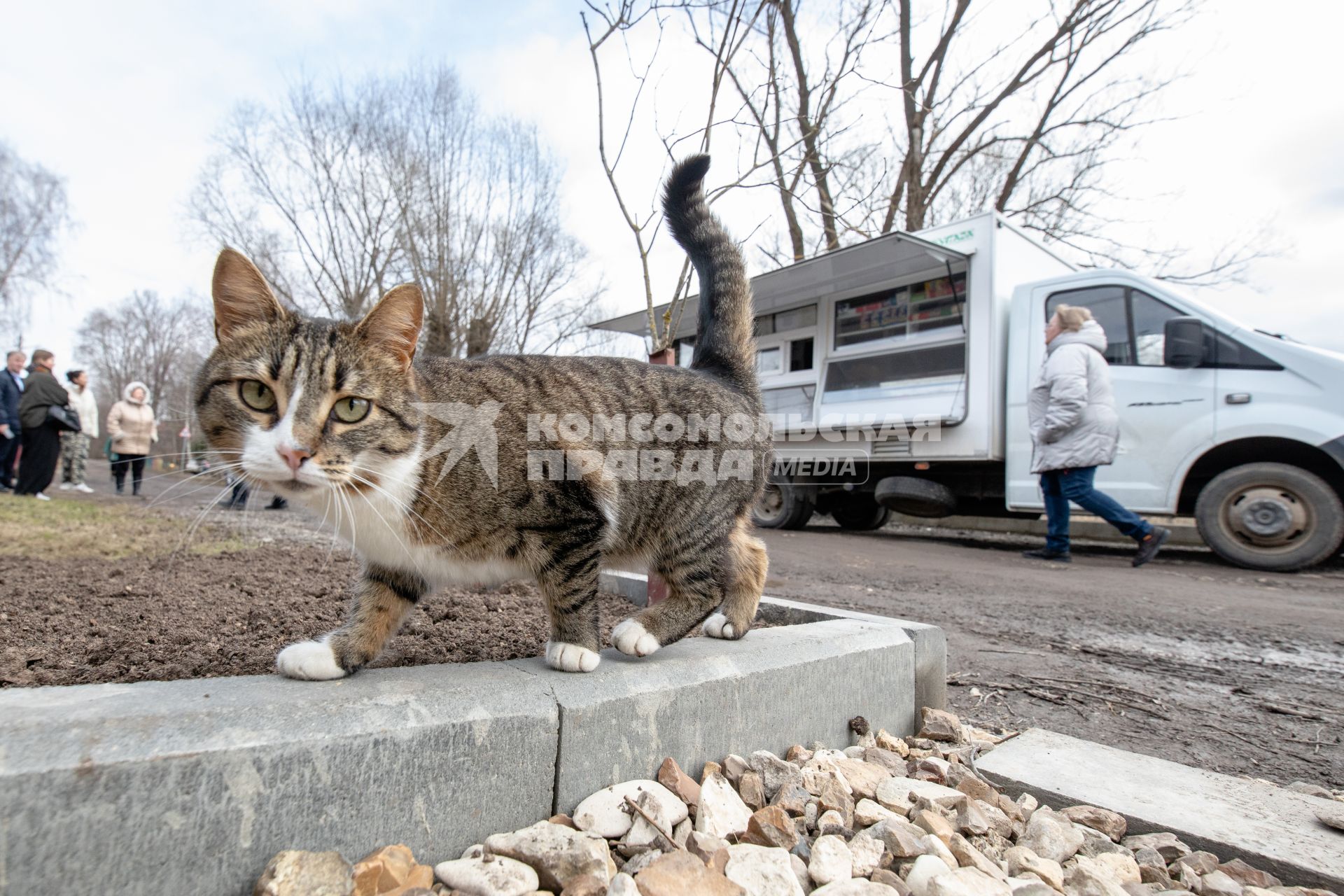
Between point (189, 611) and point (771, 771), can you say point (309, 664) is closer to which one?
point (771, 771)

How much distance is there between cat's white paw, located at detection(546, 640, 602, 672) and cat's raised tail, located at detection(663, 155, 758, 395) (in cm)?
120

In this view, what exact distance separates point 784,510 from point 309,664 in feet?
25.4

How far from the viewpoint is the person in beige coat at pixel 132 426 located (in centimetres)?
908

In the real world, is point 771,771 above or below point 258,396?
below

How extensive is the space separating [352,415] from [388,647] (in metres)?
0.84

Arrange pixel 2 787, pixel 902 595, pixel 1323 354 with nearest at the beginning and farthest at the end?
pixel 2 787 < pixel 902 595 < pixel 1323 354

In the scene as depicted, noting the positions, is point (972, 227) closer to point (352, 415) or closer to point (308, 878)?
point (352, 415)

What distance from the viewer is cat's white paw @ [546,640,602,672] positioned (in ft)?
5.18

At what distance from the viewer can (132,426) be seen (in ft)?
29.9

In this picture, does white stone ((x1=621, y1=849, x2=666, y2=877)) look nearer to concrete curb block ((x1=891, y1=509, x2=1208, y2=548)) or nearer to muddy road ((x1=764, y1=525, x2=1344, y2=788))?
muddy road ((x1=764, y1=525, x2=1344, y2=788))

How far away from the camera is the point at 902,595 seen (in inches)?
170

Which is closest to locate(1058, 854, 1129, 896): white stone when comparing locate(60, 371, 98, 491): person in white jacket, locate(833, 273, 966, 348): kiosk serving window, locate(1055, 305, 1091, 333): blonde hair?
locate(1055, 305, 1091, 333): blonde hair

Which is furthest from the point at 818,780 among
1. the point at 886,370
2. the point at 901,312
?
the point at 901,312

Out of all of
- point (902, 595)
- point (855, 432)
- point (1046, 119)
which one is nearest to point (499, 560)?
point (902, 595)
